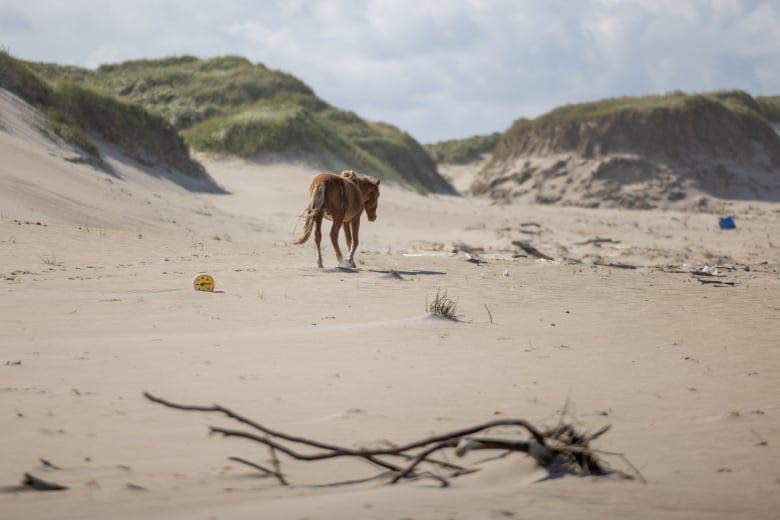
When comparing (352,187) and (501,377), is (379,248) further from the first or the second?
(501,377)

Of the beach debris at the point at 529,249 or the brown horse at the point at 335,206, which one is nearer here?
the brown horse at the point at 335,206

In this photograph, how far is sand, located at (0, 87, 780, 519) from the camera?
3.02 metres

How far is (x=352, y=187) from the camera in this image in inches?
464

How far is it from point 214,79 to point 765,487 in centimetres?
4257

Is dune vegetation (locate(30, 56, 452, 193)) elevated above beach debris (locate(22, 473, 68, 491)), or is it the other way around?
dune vegetation (locate(30, 56, 452, 193))

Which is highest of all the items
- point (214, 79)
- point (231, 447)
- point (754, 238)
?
point (214, 79)

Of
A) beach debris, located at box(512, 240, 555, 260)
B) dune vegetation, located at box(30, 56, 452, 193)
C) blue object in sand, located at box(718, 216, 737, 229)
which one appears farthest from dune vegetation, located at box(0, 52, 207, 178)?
blue object in sand, located at box(718, 216, 737, 229)

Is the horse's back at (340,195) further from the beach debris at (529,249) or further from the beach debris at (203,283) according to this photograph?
the beach debris at (529,249)

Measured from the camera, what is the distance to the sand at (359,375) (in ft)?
9.89

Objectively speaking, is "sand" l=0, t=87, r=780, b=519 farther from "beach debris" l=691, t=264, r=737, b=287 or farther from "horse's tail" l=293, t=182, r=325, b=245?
"horse's tail" l=293, t=182, r=325, b=245

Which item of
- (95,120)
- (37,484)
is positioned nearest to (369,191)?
(37,484)

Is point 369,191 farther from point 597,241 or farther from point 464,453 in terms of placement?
point 464,453

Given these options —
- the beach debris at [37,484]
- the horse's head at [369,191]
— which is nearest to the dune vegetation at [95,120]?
the horse's head at [369,191]

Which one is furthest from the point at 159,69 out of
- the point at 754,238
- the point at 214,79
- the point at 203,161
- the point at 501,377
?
the point at 501,377
